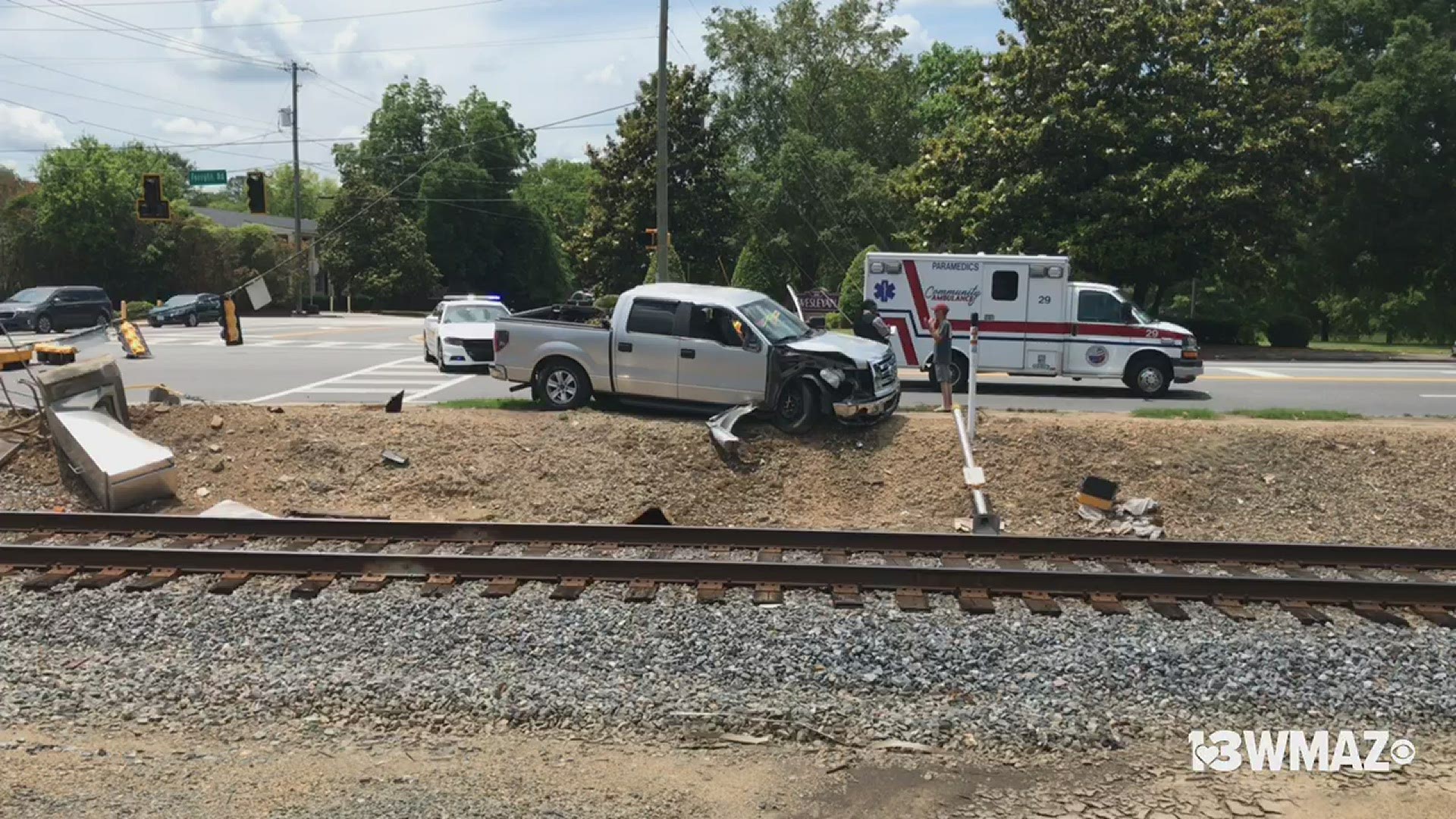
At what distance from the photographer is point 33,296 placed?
40438 millimetres

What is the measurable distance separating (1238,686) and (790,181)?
158ft

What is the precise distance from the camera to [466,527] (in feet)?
32.7

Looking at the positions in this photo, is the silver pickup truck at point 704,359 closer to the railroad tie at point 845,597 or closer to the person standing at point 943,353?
the person standing at point 943,353

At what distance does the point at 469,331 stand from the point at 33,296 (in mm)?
26337

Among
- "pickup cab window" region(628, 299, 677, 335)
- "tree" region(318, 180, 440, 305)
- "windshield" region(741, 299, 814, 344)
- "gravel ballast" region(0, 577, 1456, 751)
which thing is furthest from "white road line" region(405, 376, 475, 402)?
"tree" region(318, 180, 440, 305)

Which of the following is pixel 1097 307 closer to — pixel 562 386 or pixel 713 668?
pixel 562 386

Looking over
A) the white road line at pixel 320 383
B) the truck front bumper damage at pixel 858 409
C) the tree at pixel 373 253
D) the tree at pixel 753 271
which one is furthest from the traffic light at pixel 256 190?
the tree at pixel 373 253

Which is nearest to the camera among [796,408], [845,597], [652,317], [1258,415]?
[845,597]

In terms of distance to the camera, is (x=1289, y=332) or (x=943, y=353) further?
(x=1289, y=332)

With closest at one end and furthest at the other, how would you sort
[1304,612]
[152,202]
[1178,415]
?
[1304,612]
[1178,415]
[152,202]

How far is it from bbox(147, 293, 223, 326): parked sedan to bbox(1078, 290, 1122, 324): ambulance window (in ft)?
116

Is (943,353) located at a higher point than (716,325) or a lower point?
lower

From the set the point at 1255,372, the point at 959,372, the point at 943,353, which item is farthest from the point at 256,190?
the point at 1255,372

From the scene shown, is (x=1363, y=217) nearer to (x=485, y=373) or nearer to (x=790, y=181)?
(x=790, y=181)
